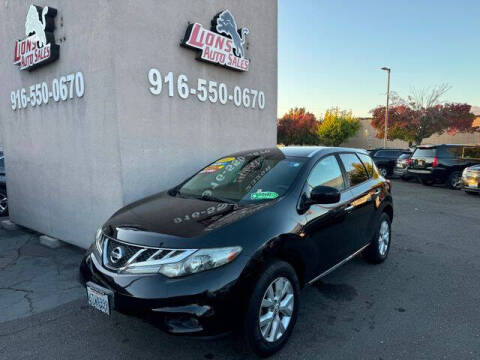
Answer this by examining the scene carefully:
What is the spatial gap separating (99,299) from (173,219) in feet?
2.65

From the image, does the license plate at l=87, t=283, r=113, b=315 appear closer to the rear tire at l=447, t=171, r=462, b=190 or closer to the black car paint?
the black car paint

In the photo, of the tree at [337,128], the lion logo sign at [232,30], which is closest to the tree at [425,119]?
the tree at [337,128]

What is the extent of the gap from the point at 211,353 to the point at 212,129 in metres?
3.86

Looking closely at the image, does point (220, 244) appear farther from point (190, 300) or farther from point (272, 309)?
point (272, 309)

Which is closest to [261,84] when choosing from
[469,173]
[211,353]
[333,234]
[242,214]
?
[333,234]

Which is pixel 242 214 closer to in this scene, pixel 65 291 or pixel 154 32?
pixel 65 291

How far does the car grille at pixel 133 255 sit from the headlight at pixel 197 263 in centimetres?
3

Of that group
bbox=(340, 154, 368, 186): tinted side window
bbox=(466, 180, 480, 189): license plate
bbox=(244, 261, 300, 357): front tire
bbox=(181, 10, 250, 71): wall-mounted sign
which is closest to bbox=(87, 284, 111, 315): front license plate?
bbox=(244, 261, 300, 357): front tire

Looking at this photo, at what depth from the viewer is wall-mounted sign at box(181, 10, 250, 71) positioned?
5104mm

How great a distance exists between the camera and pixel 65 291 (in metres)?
3.75

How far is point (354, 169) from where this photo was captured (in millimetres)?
4125

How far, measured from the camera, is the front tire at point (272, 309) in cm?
236

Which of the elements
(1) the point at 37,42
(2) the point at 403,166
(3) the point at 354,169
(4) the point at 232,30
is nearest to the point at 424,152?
(2) the point at 403,166

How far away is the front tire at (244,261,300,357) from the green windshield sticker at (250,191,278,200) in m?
0.61
